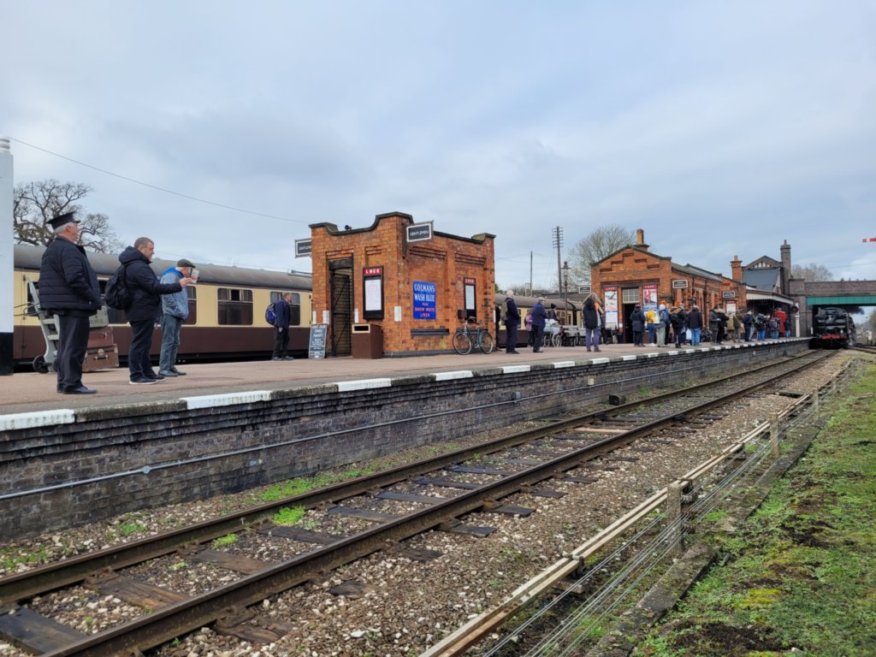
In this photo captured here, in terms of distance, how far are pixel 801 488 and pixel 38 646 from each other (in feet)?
19.5

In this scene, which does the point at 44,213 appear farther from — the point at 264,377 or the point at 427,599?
the point at 427,599

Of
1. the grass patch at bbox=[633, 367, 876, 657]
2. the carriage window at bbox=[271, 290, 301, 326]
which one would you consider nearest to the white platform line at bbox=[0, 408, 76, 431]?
the grass patch at bbox=[633, 367, 876, 657]

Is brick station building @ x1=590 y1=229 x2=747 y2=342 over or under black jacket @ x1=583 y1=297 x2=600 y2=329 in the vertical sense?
over

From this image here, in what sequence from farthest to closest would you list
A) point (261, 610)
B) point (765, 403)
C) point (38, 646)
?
point (765, 403) → point (261, 610) → point (38, 646)

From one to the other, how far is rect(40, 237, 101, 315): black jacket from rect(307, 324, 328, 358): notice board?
1027cm

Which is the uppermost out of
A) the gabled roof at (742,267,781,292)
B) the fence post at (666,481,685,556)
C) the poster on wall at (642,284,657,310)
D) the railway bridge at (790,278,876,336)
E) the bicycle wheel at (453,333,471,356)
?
the gabled roof at (742,267,781,292)

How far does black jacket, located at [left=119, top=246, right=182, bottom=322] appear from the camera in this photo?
7211 millimetres

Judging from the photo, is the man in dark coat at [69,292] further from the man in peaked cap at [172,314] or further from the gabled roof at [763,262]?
the gabled roof at [763,262]

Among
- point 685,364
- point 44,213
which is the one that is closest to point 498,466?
point 685,364

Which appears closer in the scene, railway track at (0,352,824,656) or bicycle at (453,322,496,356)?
railway track at (0,352,824,656)

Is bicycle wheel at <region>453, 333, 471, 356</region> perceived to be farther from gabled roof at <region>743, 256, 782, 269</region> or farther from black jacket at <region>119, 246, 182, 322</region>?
gabled roof at <region>743, 256, 782, 269</region>

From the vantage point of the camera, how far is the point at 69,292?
237 inches

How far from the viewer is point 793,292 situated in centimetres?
6562

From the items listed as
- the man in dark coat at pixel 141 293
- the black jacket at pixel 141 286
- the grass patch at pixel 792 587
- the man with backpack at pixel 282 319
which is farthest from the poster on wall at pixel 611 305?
the black jacket at pixel 141 286
